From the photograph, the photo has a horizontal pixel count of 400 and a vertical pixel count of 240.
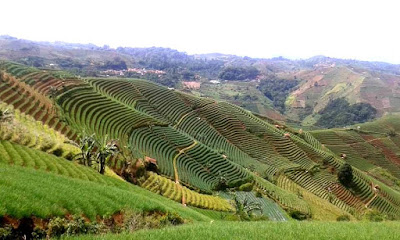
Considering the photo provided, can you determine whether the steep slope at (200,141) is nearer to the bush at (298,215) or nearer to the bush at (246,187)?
the bush at (298,215)

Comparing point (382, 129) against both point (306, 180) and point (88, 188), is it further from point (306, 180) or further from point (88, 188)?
point (88, 188)

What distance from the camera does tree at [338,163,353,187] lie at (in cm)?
6819

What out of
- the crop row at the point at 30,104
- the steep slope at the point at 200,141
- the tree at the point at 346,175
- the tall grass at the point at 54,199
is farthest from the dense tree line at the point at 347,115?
the tall grass at the point at 54,199

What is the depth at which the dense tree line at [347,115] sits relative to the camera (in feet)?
590

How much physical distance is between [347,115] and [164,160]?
524 ft

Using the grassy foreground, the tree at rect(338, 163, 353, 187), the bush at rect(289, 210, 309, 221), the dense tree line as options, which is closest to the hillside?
the bush at rect(289, 210, 309, 221)

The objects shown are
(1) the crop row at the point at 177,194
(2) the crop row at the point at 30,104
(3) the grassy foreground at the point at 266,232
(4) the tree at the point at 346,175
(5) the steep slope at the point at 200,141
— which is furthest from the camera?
(4) the tree at the point at 346,175

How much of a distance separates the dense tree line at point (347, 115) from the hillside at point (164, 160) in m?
64.2

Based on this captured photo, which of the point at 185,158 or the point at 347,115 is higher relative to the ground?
the point at 185,158

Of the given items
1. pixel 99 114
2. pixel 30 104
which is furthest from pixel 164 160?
pixel 30 104

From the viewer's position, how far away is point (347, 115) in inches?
7224

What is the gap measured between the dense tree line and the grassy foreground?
6969 inches

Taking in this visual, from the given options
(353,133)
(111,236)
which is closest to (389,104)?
(353,133)

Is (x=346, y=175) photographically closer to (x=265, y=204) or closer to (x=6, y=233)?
(x=265, y=204)
